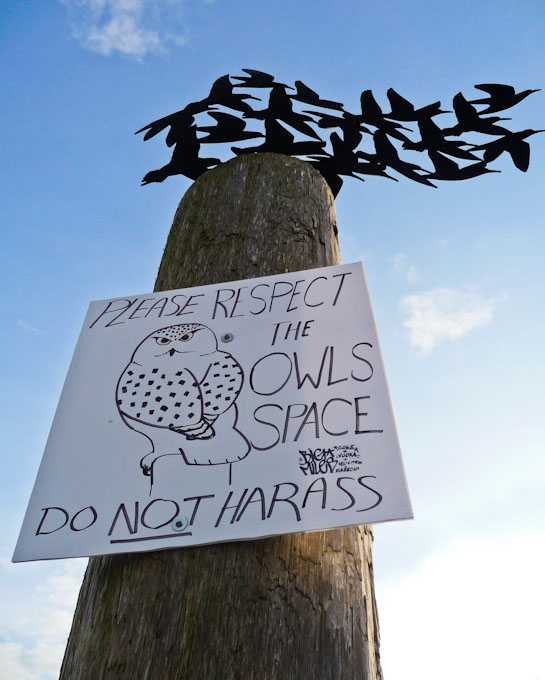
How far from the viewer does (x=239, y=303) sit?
118 cm

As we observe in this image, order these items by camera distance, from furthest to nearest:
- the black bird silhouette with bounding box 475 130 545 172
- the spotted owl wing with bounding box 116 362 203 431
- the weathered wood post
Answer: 1. the black bird silhouette with bounding box 475 130 545 172
2. the spotted owl wing with bounding box 116 362 203 431
3. the weathered wood post

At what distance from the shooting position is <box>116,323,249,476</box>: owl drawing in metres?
0.96

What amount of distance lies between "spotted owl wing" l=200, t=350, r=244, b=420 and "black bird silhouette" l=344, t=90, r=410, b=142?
1.18 metres

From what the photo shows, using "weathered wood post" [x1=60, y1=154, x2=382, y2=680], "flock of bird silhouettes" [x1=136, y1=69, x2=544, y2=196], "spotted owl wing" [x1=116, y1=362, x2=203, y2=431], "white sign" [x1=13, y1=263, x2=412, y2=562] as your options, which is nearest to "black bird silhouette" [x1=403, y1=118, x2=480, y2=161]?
"flock of bird silhouettes" [x1=136, y1=69, x2=544, y2=196]

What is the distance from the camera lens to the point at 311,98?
188 centimetres

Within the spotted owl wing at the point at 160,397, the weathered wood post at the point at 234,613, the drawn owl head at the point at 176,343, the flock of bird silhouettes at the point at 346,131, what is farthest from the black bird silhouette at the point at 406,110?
the weathered wood post at the point at 234,613

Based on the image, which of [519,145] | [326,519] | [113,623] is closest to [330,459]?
[326,519]

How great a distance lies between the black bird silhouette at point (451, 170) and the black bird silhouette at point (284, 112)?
1.32 feet

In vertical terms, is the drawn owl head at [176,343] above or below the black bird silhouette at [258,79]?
below

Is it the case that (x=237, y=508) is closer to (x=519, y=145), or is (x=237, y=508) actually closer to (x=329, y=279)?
(x=329, y=279)

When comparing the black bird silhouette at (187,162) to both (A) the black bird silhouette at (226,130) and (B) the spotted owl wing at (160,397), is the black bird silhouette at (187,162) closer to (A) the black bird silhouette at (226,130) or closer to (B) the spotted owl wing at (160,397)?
(A) the black bird silhouette at (226,130)

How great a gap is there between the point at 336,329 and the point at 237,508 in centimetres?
41

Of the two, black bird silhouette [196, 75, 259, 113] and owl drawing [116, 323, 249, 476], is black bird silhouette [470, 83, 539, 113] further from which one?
owl drawing [116, 323, 249, 476]

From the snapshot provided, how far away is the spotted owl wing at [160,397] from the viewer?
100cm
